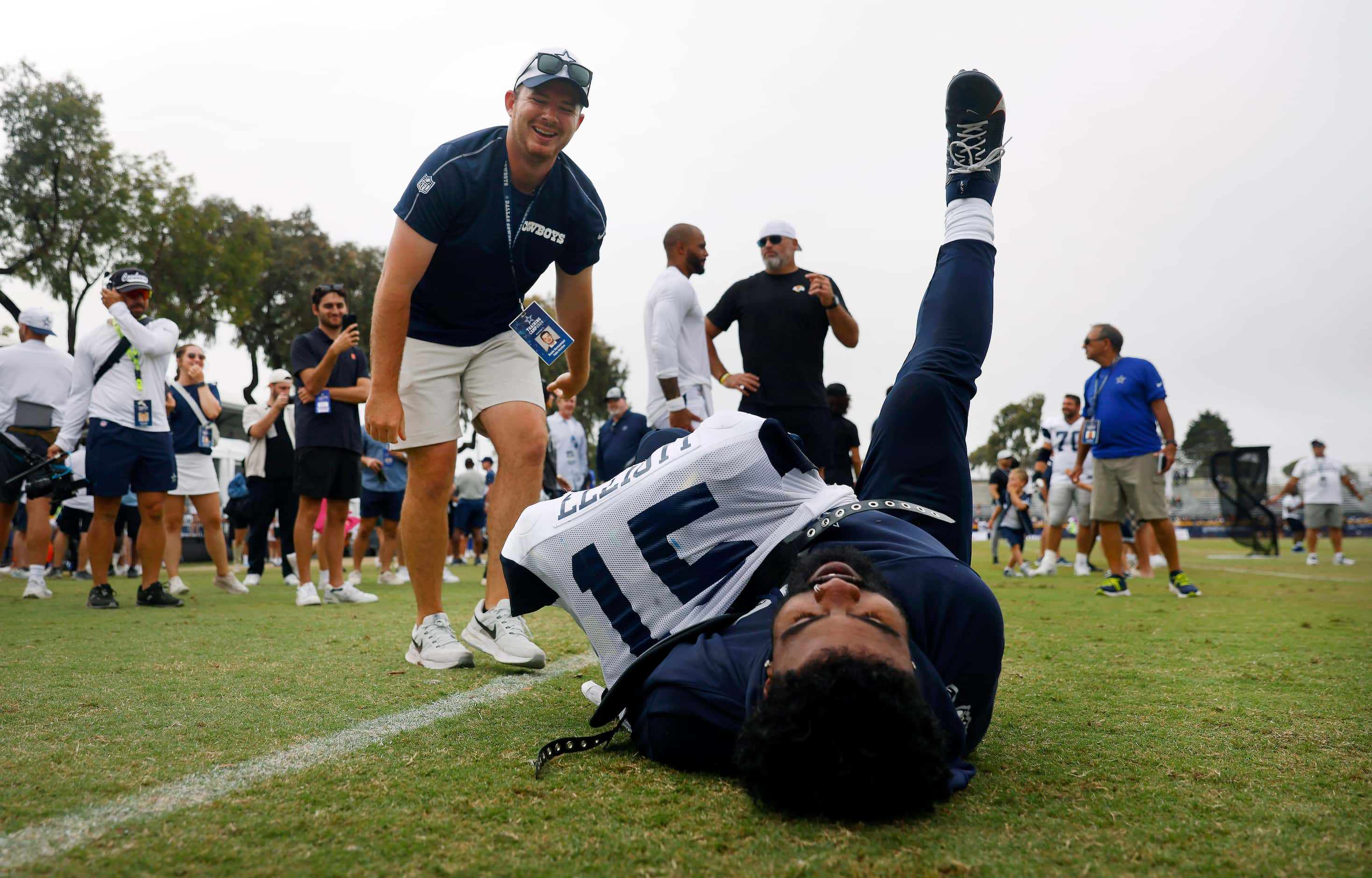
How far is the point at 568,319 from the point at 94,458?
158 inches

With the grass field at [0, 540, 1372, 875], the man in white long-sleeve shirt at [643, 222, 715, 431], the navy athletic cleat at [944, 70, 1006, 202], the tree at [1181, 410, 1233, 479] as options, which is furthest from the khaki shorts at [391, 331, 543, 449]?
the tree at [1181, 410, 1233, 479]

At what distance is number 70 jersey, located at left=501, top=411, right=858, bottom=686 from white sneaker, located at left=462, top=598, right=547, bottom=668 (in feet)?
3.72

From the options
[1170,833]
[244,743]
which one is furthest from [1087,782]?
[244,743]

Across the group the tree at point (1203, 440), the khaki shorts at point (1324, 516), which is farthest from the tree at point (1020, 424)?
the khaki shorts at point (1324, 516)

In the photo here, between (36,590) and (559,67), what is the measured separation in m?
6.21

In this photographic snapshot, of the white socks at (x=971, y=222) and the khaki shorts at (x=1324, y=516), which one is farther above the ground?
the white socks at (x=971, y=222)

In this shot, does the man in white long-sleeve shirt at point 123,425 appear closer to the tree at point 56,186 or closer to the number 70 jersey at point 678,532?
the number 70 jersey at point 678,532

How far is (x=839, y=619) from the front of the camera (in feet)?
5.27

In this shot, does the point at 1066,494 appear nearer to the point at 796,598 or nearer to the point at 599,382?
the point at 796,598

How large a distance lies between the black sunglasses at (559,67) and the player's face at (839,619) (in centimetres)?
223

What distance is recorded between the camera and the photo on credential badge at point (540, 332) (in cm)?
364

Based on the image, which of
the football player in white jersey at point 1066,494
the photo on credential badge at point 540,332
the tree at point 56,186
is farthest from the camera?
the tree at point 56,186

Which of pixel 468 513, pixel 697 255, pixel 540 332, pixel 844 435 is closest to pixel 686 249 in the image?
pixel 697 255

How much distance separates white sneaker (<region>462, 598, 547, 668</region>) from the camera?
10.7 feet
